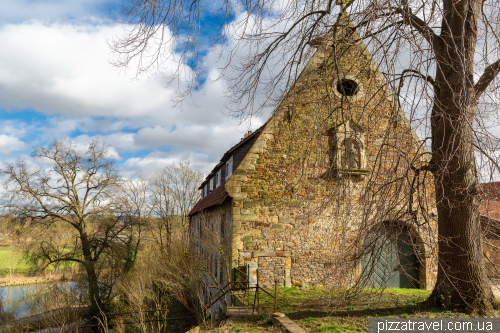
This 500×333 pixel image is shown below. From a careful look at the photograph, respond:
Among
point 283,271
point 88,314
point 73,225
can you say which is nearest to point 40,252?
point 73,225

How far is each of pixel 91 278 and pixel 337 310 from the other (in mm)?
15645

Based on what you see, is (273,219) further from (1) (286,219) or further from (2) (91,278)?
(2) (91,278)

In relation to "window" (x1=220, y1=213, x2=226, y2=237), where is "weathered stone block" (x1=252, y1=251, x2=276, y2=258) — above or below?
below

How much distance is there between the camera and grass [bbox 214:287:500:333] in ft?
18.9

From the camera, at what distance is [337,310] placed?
6.63m

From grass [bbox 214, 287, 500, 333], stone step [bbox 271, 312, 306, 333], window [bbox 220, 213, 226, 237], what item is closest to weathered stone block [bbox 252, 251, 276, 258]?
grass [bbox 214, 287, 500, 333]

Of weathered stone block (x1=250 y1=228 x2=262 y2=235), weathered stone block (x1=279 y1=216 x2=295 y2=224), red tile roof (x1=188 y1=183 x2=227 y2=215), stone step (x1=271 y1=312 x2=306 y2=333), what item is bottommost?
stone step (x1=271 y1=312 x2=306 y2=333)

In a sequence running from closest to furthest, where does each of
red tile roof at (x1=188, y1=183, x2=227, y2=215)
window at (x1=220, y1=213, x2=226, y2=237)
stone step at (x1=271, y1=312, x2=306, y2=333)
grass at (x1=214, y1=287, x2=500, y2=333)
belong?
1. grass at (x1=214, y1=287, x2=500, y2=333)
2. stone step at (x1=271, y1=312, x2=306, y2=333)
3. red tile roof at (x1=188, y1=183, x2=227, y2=215)
4. window at (x1=220, y1=213, x2=226, y2=237)

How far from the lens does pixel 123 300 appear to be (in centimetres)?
1759

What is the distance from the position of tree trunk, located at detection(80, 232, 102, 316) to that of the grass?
12.4m

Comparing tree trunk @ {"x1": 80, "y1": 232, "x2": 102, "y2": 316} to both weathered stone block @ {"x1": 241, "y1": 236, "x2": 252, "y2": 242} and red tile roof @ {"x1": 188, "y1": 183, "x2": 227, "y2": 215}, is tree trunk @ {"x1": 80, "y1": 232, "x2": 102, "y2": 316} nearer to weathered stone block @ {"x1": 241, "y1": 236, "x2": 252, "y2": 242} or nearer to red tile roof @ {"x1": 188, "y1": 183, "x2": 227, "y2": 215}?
red tile roof @ {"x1": 188, "y1": 183, "x2": 227, "y2": 215}

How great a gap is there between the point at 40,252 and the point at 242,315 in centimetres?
1553

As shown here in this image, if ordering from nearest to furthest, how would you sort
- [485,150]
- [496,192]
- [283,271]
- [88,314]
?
[485,150], [496,192], [283,271], [88,314]

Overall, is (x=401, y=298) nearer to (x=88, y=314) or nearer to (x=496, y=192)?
(x=496, y=192)
